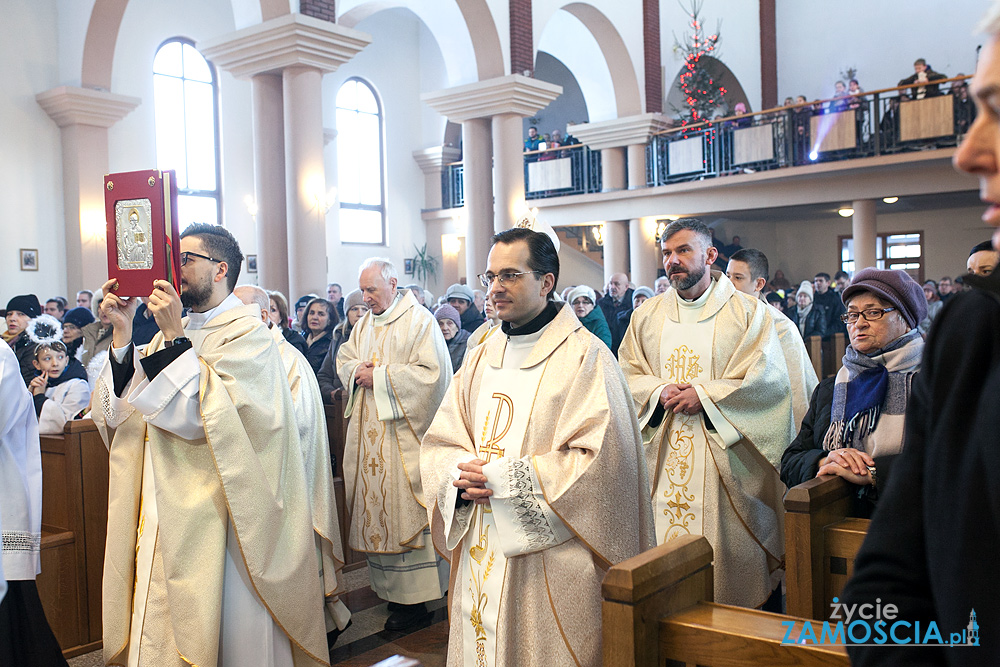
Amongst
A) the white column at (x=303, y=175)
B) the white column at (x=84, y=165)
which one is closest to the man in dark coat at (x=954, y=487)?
the white column at (x=303, y=175)

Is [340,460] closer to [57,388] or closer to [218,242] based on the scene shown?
[57,388]

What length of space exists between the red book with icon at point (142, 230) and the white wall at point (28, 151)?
39.0ft

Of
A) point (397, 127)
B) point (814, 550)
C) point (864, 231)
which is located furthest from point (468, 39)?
point (814, 550)

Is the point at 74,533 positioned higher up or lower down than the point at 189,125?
lower down

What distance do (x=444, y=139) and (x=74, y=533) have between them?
17.5 meters

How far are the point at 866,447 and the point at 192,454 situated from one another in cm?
233

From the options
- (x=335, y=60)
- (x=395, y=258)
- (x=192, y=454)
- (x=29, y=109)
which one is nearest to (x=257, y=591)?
(x=192, y=454)

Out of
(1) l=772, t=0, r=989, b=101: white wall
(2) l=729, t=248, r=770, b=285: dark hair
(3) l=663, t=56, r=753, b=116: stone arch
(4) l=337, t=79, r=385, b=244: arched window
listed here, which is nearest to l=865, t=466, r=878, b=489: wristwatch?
(2) l=729, t=248, r=770, b=285: dark hair

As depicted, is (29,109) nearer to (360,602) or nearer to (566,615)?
(360,602)

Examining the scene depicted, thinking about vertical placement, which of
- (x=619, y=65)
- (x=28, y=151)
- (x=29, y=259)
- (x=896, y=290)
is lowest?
(x=896, y=290)

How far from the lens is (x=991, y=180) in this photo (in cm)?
99

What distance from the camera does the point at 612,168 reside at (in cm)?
1747

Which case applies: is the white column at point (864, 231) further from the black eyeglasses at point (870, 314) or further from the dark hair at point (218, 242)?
the dark hair at point (218, 242)

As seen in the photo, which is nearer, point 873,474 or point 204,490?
point 873,474
